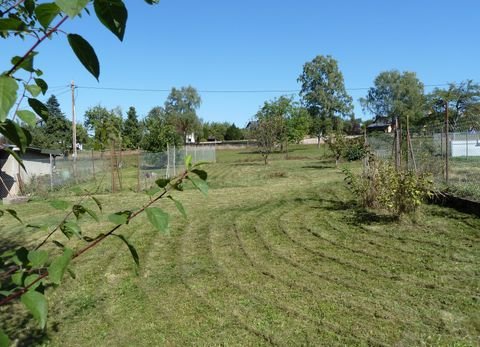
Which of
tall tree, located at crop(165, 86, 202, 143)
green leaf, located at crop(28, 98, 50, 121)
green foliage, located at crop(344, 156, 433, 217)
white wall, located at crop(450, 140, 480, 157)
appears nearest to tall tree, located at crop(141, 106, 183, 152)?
white wall, located at crop(450, 140, 480, 157)

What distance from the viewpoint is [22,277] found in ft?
3.57

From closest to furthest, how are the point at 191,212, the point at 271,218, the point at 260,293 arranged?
the point at 260,293 < the point at 271,218 < the point at 191,212

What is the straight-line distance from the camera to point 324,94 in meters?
61.8

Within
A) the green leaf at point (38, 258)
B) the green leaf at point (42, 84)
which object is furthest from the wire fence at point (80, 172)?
the green leaf at point (38, 258)

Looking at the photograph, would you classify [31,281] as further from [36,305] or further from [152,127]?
[152,127]

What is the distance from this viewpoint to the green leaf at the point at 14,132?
92 cm

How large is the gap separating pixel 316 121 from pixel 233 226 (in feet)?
183

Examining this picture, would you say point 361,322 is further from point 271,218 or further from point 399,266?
point 271,218

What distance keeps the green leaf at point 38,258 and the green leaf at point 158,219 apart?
294 mm

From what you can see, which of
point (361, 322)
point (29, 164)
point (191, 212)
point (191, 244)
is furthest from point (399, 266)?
point (29, 164)

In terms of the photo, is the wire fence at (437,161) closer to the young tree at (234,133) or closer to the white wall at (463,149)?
the white wall at (463,149)

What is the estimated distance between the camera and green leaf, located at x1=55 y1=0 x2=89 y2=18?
65 centimetres

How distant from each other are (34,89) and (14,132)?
0.23 metres

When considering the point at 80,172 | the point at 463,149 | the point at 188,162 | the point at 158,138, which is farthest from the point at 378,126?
the point at 188,162
